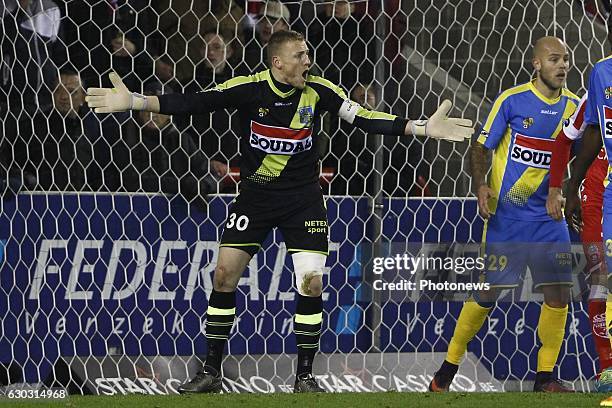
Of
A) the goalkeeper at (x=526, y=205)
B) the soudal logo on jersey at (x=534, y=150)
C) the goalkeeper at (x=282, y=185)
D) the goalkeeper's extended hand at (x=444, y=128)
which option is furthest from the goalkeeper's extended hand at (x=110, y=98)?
the soudal logo on jersey at (x=534, y=150)

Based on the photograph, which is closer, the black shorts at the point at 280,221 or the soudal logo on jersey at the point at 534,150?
the black shorts at the point at 280,221

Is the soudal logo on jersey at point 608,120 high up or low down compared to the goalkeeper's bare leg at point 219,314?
up

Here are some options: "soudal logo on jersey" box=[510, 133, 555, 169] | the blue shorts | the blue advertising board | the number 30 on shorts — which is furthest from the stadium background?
the number 30 on shorts

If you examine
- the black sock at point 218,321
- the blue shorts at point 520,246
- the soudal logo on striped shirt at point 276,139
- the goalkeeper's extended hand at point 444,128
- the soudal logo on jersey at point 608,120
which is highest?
the soudal logo on jersey at point 608,120

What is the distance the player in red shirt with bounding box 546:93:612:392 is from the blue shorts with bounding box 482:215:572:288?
0.17 metres

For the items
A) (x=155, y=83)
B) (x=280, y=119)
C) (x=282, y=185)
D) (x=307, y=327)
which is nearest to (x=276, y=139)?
(x=280, y=119)

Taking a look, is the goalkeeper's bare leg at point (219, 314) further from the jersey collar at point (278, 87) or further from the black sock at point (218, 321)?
the jersey collar at point (278, 87)

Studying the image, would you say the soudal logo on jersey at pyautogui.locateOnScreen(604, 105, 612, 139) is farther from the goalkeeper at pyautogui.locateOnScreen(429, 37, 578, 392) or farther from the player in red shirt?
the goalkeeper at pyautogui.locateOnScreen(429, 37, 578, 392)

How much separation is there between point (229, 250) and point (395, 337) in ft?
5.36

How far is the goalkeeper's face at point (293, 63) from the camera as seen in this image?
21.1 feet

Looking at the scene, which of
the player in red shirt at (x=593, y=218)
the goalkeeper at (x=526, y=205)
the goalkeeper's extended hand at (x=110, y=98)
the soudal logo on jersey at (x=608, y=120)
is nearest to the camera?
the soudal logo on jersey at (x=608, y=120)

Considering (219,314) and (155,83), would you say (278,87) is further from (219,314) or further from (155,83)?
(155,83)

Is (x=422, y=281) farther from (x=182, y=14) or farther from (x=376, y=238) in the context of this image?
(x=182, y=14)

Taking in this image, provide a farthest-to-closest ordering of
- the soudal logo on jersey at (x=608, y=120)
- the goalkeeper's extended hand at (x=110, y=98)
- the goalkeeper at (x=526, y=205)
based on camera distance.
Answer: the goalkeeper at (x=526, y=205) < the goalkeeper's extended hand at (x=110, y=98) < the soudal logo on jersey at (x=608, y=120)
